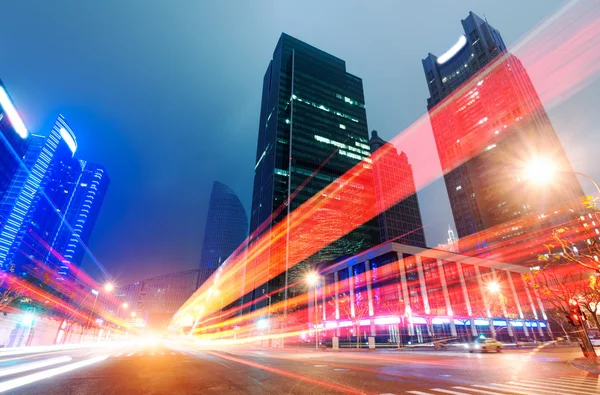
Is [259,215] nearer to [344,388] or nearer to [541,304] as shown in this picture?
[541,304]

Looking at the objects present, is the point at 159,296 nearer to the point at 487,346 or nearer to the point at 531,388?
the point at 487,346

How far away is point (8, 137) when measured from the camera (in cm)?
9369

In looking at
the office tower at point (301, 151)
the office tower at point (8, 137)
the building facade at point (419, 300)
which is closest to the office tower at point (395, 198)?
the office tower at point (301, 151)

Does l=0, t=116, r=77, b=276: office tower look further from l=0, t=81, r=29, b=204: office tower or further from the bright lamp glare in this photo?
the bright lamp glare

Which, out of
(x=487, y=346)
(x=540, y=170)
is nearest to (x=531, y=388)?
(x=540, y=170)

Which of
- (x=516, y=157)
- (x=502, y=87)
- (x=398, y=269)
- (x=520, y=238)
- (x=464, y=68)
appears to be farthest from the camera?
(x=464, y=68)

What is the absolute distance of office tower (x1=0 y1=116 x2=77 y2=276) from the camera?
116m

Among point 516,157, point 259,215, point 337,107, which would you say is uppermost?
point 337,107

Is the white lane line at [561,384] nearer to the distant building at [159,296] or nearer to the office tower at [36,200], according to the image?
the office tower at [36,200]

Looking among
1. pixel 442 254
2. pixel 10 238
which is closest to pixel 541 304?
pixel 442 254

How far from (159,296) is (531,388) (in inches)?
8132

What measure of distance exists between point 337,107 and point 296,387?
14173 cm

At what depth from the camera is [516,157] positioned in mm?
121625

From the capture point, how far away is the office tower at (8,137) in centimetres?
8825
